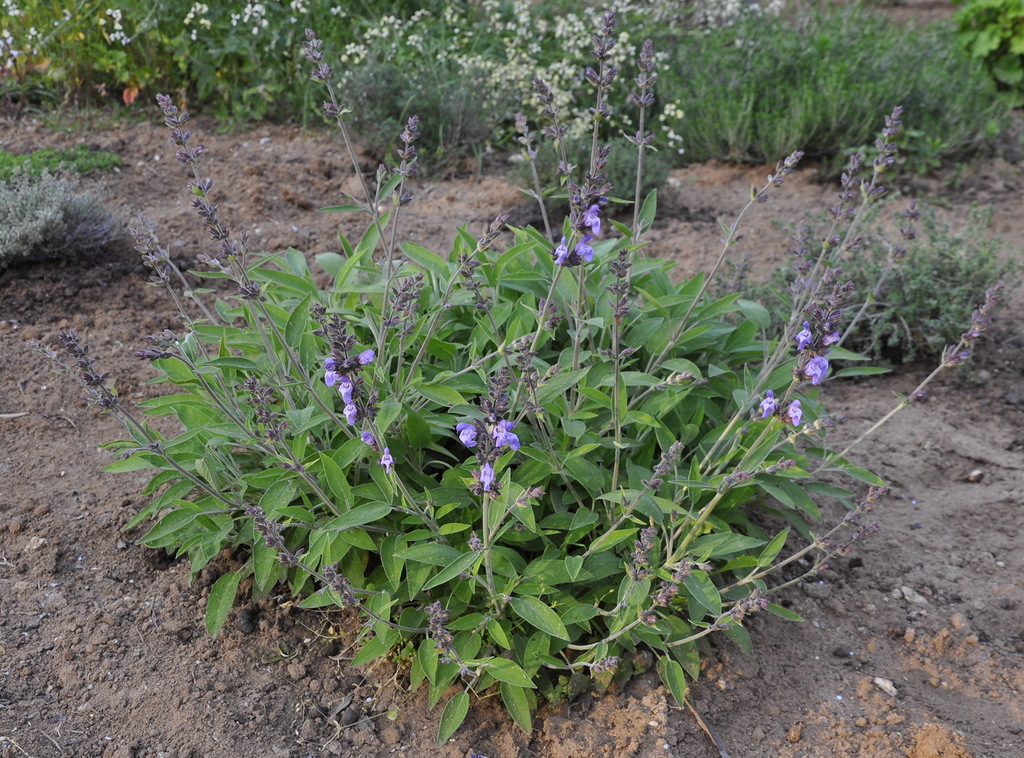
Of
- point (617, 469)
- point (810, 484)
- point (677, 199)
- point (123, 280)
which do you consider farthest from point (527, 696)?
point (677, 199)

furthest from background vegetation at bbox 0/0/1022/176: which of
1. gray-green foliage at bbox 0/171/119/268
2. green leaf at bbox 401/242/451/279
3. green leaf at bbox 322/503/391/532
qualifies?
green leaf at bbox 322/503/391/532

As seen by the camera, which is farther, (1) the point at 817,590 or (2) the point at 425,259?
(2) the point at 425,259

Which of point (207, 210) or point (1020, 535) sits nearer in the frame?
point (207, 210)

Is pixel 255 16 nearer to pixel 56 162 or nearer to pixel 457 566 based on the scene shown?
pixel 56 162

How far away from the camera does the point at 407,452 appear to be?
9.33ft

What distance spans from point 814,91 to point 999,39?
112 inches

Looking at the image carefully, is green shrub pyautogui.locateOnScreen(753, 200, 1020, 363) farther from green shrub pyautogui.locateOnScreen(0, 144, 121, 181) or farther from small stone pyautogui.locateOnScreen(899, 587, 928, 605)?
green shrub pyautogui.locateOnScreen(0, 144, 121, 181)

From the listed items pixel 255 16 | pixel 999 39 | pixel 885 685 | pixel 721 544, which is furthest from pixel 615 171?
pixel 999 39

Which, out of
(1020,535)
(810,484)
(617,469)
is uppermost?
(617,469)

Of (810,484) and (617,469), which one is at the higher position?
(617,469)

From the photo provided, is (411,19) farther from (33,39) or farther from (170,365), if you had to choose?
(170,365)

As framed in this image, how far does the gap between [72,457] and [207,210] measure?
1757 millimetres

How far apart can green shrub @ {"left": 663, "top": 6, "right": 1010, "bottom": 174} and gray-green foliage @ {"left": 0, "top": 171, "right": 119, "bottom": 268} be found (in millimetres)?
4078

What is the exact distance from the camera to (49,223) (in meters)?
4.34
